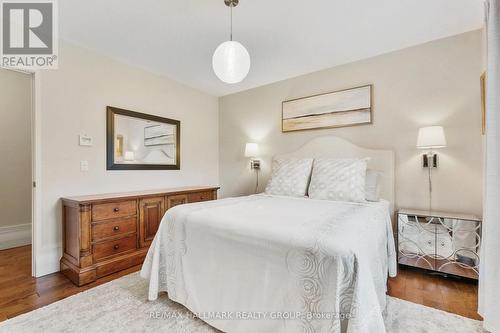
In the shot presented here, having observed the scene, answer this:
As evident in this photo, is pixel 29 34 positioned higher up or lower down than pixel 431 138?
higher up

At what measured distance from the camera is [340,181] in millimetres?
2385

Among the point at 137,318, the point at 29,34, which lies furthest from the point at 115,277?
the point at 29,34

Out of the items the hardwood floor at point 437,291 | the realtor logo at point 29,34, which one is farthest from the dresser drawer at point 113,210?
the hardwood floor at point 437,291

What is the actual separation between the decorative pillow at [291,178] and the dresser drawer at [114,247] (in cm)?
165

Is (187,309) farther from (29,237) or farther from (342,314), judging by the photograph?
(29,237)

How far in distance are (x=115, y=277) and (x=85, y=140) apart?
60.4 inches

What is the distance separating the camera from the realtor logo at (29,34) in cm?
200

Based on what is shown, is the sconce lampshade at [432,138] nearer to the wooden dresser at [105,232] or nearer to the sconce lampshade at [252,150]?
the sconce lampshade at [252,150]

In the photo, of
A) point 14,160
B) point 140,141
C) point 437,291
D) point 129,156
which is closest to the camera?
point 437,291

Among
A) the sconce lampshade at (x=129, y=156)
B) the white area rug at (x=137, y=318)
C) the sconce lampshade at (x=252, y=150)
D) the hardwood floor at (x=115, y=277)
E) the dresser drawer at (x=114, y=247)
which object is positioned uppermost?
the sconce lampshade at (x=252, y=150)

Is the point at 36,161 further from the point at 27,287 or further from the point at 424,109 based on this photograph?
the point at 424,109

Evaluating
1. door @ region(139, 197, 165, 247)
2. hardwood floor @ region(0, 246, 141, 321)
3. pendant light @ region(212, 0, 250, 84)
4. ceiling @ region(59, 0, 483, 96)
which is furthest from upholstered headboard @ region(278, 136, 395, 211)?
hardwood floor @ region(0, 246, 141, 321)

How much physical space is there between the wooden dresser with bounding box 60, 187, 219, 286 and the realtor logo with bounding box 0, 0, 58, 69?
1.43 metres

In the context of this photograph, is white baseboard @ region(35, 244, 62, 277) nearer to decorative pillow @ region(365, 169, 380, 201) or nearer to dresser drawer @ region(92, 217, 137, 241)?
dresser drawer @ region(92, 217, 137, 241)
